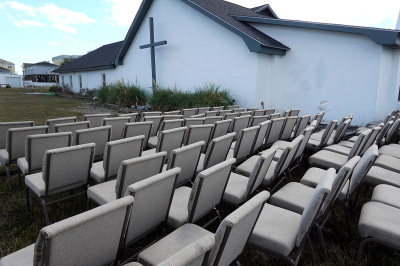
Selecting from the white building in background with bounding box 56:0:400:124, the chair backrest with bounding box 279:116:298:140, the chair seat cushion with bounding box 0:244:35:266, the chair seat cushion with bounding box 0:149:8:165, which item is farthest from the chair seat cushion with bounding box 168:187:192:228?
the white building in background with bounding box 56:0:400:124

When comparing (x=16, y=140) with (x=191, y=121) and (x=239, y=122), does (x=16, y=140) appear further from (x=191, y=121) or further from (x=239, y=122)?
(x=239, y=122)

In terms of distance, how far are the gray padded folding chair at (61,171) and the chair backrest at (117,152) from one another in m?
0.17

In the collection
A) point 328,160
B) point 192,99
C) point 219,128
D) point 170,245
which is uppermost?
point 192,99

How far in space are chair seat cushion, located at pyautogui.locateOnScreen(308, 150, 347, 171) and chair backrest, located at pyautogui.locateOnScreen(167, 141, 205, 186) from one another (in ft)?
6.45

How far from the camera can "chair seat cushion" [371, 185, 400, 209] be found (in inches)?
103

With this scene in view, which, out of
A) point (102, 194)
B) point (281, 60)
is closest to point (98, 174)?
point (102, 194)

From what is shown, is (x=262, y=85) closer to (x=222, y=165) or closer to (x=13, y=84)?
(x=222, y=165)

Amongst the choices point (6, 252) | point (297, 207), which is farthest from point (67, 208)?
point (297, 207)

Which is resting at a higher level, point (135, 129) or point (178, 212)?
point (135, 129)

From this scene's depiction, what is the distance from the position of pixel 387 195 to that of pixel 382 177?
0.59 meters

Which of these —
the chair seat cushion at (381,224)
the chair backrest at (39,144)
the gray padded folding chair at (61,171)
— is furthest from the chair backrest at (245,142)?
the chair backrest at (39,144)

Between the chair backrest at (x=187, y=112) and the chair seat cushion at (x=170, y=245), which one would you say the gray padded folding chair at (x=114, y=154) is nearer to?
the chair seat cushion at (x=170, y=245)

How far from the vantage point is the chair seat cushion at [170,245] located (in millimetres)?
1714

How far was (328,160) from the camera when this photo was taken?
12.7 ft
